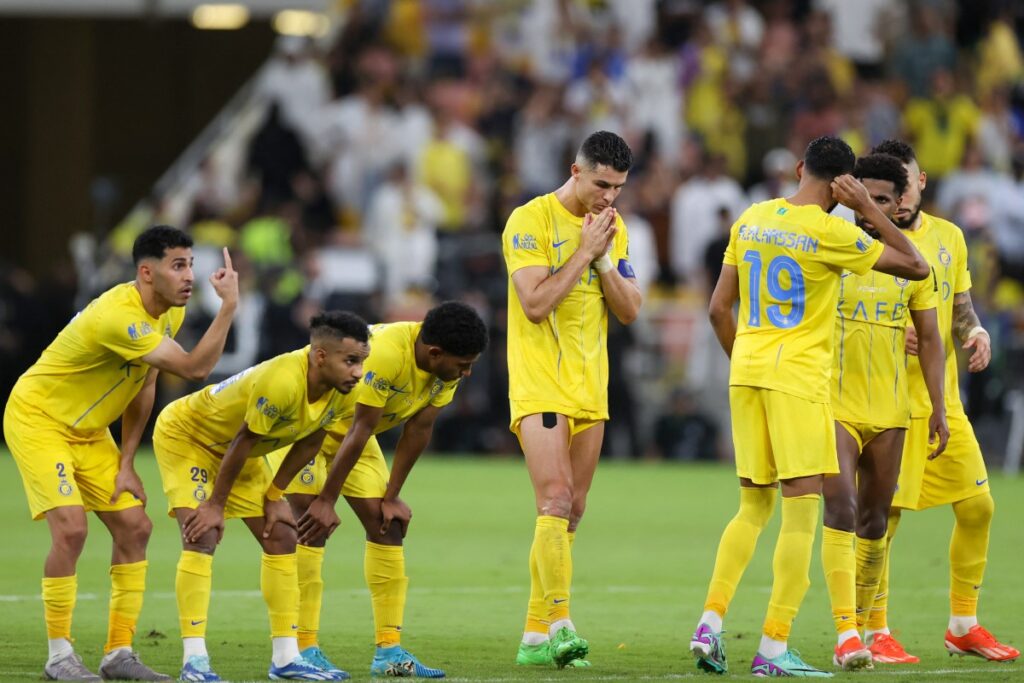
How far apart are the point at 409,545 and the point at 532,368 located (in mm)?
5713

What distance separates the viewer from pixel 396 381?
870 cm

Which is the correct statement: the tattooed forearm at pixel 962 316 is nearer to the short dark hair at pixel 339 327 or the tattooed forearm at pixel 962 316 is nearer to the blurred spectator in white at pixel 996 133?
the short dark hair at pixel 339 327

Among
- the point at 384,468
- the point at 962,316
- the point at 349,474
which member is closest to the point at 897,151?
the point at 962,316

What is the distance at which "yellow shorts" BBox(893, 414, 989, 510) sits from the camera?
9.44 metres

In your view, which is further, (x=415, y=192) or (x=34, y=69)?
(x=34, y=69)

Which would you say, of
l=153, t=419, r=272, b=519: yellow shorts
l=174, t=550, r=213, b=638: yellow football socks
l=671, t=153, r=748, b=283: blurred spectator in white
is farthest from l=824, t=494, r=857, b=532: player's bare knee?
l=671, t=153, r=748, b=283: blurred spectator in white

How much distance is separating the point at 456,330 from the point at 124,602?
200cm

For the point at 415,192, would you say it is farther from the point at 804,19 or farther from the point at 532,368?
the point at 532,368

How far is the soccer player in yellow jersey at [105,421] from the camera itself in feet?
27.0

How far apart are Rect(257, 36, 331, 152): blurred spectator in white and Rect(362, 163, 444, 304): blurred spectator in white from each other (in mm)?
2609

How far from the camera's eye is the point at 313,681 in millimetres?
8102

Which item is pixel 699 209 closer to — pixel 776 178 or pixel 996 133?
pixel 776 178

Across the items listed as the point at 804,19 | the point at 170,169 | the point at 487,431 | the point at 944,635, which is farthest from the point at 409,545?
the point at 170,169

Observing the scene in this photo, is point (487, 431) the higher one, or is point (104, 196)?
point (104, 196)
